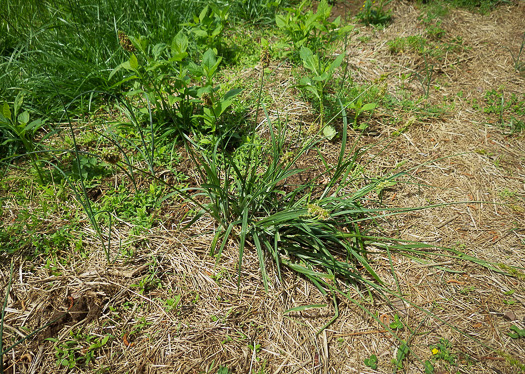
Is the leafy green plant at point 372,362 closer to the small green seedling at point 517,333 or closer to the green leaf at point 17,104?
the small green seedling at point 517,333

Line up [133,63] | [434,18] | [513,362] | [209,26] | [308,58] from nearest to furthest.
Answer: [513,362], [133,63], [308,58], [209,26], [434,18]

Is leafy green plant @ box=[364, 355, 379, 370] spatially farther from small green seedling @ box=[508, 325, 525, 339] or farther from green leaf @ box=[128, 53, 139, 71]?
green leaf @ box=[128, 53, 139, 71]

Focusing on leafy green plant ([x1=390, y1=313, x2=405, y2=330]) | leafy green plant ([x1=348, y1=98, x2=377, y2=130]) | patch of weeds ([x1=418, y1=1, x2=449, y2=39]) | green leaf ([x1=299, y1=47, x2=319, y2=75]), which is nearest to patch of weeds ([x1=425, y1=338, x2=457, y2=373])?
leafy green plant ([x1=390, y1=313, x2=405, y2=330])

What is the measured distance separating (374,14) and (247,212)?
9.32 ft

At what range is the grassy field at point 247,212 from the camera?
4.96 ft

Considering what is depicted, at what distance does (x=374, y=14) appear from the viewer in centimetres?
327

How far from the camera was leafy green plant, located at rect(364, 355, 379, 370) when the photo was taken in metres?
1.47

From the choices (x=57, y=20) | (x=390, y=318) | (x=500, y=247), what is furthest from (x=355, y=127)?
(x=57, y=20)

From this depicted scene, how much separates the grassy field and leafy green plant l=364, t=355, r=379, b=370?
0.01 m

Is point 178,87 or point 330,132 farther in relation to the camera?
point 330,132

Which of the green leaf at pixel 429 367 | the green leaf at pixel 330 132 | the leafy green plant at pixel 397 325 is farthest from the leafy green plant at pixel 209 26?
the green leaf at pixel 429 367

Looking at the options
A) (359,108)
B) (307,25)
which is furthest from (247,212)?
(307,25)

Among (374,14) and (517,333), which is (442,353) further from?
(374,14)

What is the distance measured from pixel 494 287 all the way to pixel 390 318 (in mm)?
633
